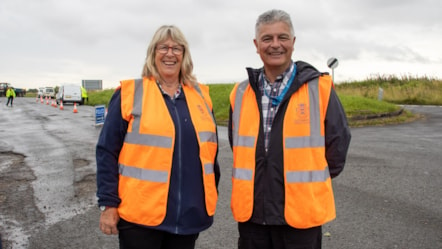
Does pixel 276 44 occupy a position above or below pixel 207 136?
above

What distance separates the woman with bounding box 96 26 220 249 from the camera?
2.54 m

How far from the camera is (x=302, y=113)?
264cm

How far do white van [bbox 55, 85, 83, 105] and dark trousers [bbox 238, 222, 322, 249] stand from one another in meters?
32.9

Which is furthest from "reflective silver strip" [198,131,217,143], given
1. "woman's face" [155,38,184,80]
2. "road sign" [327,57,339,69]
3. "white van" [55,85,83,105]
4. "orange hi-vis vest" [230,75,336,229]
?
"white van" [55,85,83,105]

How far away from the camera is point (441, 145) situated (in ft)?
32.8

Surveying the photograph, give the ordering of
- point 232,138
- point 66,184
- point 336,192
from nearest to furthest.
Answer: point 232,138 < point 336,192 < point 66,184

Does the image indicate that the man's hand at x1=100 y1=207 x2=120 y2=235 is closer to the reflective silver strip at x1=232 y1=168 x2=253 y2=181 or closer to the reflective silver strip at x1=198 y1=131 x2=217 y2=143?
the reflective silver strip at x1=198 y1=131 x2=217 y2=143

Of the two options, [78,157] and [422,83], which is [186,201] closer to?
[78,157]

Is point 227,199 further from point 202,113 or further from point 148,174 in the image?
point 148,174

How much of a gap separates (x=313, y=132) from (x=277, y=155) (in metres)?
0.29

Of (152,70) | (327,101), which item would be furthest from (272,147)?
(152,70)

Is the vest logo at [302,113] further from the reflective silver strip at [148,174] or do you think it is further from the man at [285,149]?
the reflective silver strip at [148,174]

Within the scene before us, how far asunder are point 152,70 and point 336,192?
162 inches

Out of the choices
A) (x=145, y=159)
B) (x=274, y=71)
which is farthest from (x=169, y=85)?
(x=274, y=71)
